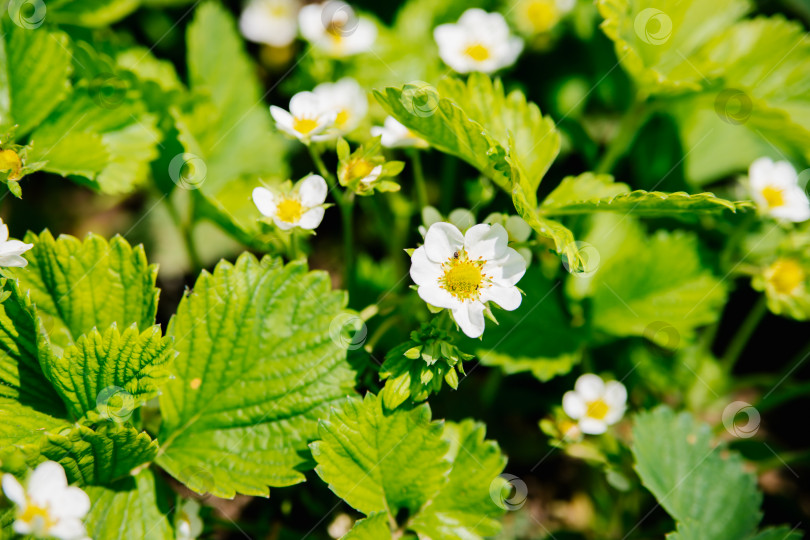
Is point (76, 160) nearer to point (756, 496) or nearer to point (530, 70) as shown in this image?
point (530, 70)

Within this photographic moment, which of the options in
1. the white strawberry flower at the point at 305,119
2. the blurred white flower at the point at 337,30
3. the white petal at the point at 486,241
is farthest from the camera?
the blurred white flower at the point at 337,30

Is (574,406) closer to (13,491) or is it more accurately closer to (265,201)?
(265,201)

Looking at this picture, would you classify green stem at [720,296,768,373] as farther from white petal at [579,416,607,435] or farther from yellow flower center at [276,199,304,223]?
yellow flower center at [276,199,304,223]

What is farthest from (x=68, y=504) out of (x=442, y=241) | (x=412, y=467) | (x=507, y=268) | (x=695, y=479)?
(x=695, y=479)

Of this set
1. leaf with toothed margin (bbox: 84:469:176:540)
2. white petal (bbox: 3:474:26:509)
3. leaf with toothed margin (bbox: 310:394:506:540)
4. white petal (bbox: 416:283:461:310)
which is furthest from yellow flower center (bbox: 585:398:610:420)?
white petal (bbox: 3:474:26:509)

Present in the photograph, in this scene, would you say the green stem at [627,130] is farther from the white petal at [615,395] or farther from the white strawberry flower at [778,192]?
the white petal at [615,395]

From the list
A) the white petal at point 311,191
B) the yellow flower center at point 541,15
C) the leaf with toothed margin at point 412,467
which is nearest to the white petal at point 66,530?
the leaf with toothed margin at point 412,467

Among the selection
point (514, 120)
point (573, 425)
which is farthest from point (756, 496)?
point (514, 120)
